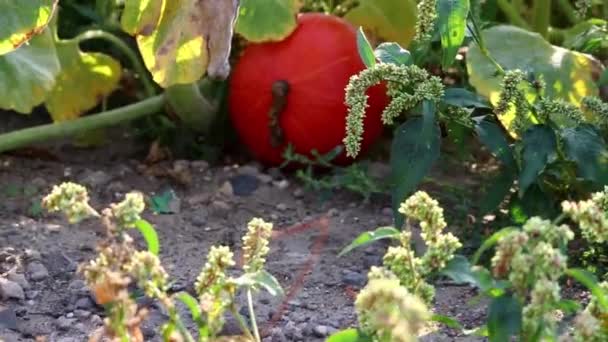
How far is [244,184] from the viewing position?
9.80ft

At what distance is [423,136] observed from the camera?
2.11m

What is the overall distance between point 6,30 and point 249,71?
80 centimetres

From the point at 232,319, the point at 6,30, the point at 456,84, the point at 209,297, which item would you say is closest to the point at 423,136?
the point at 232,319

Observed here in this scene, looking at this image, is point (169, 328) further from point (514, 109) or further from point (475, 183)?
point (475, 183)

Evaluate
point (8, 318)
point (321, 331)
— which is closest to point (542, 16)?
point (321, 331)

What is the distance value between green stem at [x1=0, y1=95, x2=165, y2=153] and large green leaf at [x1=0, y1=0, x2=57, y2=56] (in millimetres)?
518

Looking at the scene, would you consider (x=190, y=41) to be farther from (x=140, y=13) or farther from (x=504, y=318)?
(x=504, y=318)

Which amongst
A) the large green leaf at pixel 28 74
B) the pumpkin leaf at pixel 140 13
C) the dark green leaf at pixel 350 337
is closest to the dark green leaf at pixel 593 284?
the dark green leaf at pixel 350 337

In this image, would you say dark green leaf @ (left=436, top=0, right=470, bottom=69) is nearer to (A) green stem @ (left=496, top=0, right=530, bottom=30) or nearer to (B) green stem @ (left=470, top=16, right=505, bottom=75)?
(B) green stem @ (left=470, top=16, right=505, bottom=75)

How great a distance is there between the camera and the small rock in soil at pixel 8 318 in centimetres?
212

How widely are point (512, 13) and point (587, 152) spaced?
3.44ft

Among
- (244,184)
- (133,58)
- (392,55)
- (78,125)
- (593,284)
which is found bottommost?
(244,184)

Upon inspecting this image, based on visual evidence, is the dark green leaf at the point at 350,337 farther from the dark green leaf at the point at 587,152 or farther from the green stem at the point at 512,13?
the green stem at the point at 512,13

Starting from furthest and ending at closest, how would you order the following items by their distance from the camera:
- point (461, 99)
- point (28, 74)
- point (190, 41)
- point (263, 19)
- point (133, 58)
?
point (133, 58) < point (263, 19) < point (28, 74) < point (190, 41) < point (461, 99)
